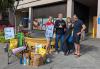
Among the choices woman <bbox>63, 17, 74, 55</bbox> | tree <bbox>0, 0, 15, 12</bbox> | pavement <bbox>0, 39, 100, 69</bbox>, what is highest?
tree <bbox>0, 0, 15, 12</bbox>

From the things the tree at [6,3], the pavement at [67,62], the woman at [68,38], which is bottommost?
the pavement at [67,62]

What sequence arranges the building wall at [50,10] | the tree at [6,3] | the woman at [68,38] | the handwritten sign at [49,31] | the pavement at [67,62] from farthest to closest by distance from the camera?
1. the building wall at [50,10]
2. the tree at [6,3]
3. the handwritten sign at [49,31]
4. the woman at [68,38]
5. the pavement at [67,62]

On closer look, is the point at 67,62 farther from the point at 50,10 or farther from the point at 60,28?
the point at 50,10

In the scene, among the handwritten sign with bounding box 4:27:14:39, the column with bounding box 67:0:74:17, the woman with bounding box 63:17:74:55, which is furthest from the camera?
the column with bounding box 67:0:74:17

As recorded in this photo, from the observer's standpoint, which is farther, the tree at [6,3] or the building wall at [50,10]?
the building wall at [50,10]

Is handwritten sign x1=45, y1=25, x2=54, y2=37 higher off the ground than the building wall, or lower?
lower

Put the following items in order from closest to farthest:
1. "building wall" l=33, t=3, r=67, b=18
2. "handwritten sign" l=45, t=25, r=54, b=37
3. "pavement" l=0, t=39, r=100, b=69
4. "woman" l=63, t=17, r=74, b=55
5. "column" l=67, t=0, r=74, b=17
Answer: "pavement" l=0, t=39, r=100, b=69
"woman" l=63, t=17, r=74, b=55
"handwritten sign" l=45, t=25, r=54, b=37
"column" l=67, t=0, r=74, b=17
"building wall" l=33, t=3, r=67, b=18

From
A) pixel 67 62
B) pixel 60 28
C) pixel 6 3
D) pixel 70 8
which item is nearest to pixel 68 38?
pixel 60 28

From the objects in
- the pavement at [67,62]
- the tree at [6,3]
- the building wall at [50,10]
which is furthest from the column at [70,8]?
the pavement at [67,62]

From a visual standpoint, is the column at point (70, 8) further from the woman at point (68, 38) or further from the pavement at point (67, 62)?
the pavement at point (67, 62)

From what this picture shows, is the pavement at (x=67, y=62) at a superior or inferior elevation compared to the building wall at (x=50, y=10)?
inferior

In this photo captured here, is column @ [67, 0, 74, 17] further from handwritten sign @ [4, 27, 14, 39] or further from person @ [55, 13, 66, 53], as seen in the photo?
handwritten sign @ [4, 27, 14, 39]

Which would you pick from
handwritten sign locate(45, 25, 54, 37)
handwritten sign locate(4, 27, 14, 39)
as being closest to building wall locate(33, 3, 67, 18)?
handwritten sign locate(45, 25, 54, 37)

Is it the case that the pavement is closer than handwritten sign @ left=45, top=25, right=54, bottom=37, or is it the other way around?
the pavement
